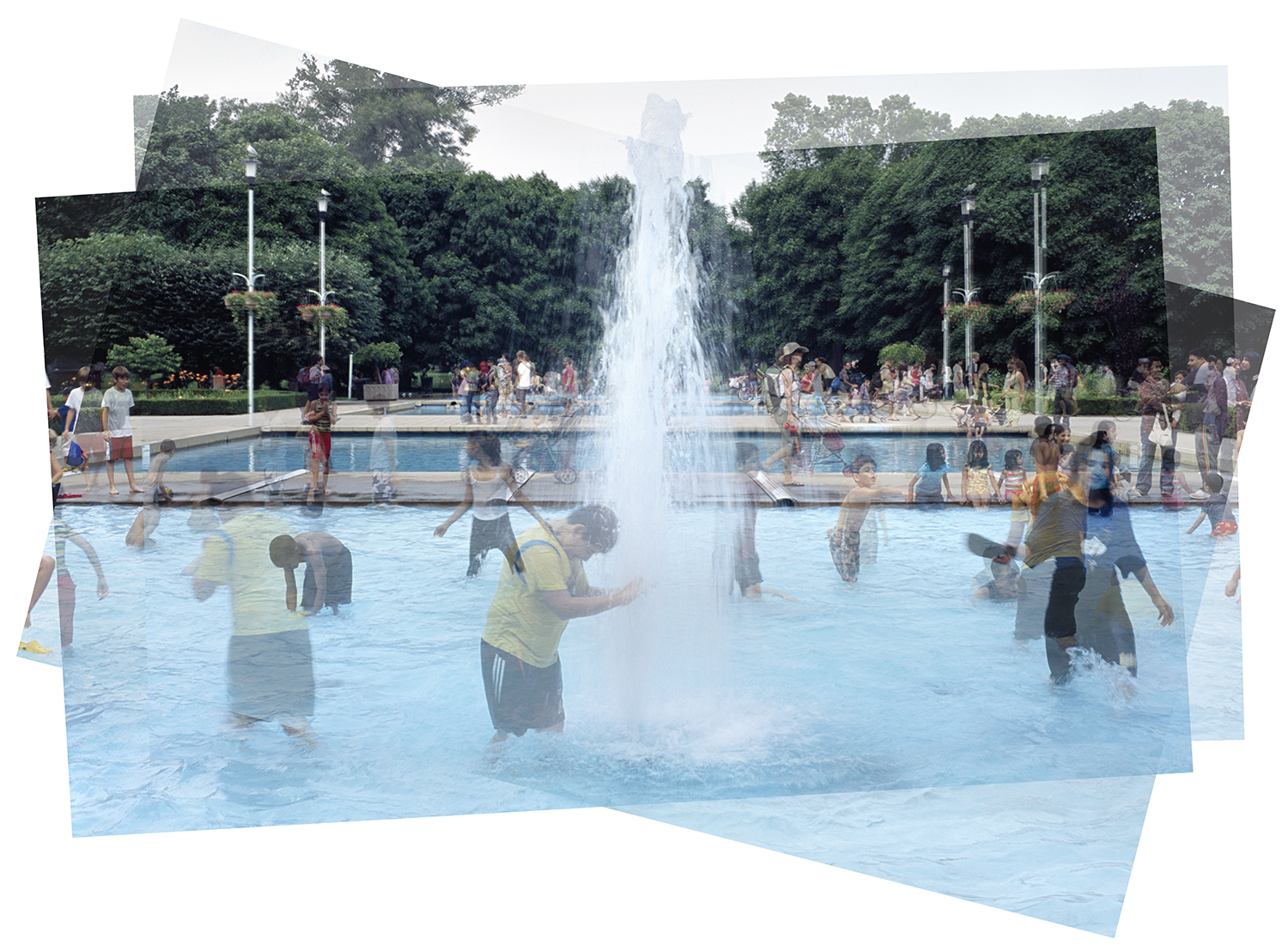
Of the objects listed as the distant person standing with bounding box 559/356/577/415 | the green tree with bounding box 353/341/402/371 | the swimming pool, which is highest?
the green tree with bounding box 353/341/402/371

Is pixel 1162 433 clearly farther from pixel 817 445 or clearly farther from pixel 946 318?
pixel 946 318

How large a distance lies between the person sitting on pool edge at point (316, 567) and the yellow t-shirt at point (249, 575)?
7 centimetres

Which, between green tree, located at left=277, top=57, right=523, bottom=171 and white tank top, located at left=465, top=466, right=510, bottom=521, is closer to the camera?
white tank top, located at left=465, top=466, right=510, bottom=521

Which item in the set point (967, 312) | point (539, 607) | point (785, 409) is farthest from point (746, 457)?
point (539, 607)

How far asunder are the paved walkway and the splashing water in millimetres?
1148

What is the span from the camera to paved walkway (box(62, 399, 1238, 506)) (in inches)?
507

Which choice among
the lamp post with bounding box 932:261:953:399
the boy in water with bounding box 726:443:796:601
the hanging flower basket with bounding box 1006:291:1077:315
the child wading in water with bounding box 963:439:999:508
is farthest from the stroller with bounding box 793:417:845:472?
the boy in water with bounding box 726:443:796:601

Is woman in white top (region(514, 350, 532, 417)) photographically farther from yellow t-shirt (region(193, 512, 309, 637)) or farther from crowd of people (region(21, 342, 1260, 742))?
yellow t-shirt (region(193, 512, 309, 637))

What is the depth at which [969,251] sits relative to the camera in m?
30.1

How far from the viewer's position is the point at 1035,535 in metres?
6.00

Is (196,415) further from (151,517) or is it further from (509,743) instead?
(509,743)

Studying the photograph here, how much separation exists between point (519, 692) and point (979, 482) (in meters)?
9.40

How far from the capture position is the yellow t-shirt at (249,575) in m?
4.96

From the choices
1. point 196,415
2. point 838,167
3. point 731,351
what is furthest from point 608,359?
point 731,351
